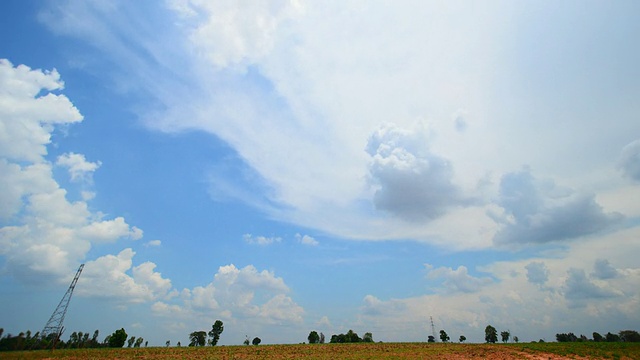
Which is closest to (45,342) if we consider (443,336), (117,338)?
(117,338)

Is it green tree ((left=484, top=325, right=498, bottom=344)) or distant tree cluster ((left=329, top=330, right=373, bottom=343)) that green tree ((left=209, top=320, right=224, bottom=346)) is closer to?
distant tree cluster ((left=329, top=330, right=373, bottom=343))

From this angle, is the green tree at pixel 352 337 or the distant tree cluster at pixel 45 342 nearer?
the distant tree cluster at pixel 45 342

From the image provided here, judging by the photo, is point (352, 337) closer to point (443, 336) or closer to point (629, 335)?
point (443, 336)

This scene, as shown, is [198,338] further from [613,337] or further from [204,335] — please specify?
[613,337]

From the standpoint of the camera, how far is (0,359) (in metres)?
47.0

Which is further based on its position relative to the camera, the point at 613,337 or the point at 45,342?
the point at 613,337

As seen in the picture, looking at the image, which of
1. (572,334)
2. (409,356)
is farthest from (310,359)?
(572,334)

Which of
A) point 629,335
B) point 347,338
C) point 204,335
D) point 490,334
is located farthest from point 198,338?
point 629,335

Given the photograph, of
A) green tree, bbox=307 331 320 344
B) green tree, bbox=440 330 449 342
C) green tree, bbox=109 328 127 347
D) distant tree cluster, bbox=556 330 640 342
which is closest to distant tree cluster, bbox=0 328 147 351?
green tree, bbox=109 328 127 347

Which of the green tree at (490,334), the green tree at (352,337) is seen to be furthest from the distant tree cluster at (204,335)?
the green tree at (490,334)

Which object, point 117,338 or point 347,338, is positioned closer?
point 117,338

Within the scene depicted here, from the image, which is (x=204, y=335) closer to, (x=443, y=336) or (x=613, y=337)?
(x=443, y=336)

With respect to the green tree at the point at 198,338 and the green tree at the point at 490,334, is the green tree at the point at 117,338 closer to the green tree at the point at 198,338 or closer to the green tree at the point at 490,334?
the green tree at the point at 198,338

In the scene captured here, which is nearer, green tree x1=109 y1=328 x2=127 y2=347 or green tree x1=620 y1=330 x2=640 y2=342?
green tree x1=109 y1=328 x2=127 y2=347
